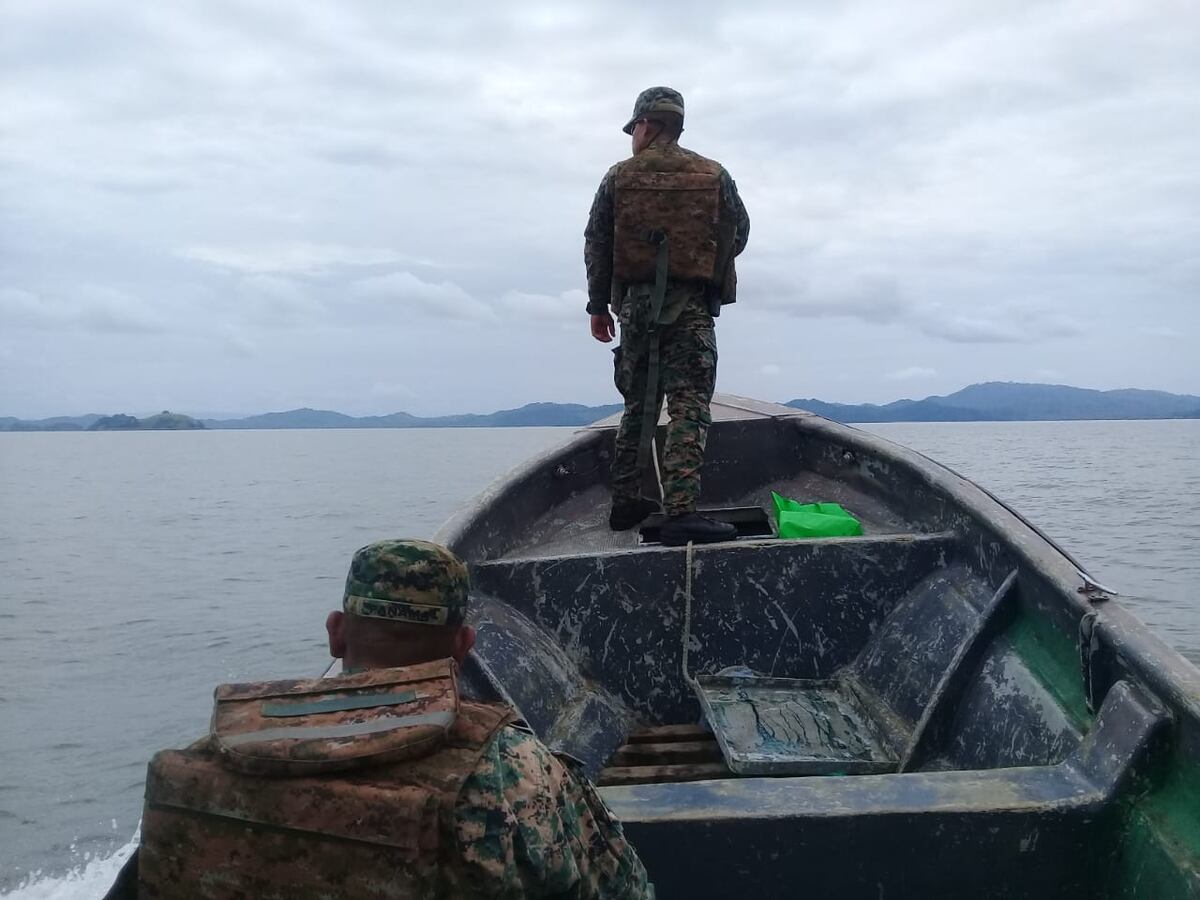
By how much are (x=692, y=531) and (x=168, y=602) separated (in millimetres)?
14690

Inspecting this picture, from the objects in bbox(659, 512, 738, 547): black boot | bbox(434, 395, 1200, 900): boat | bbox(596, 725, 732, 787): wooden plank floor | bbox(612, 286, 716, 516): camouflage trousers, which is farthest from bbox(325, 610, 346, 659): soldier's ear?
bbox(612, 286, 716, 516): camouflage trousers

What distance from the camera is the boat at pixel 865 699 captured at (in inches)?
87.9

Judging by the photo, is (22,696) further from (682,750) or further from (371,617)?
(371,617)

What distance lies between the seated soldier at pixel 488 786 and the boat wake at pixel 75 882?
217 inches

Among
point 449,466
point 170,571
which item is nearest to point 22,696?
point 170,571

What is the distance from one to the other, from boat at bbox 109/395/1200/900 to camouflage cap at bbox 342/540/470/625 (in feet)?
1.86

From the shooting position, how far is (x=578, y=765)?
1.67 metres

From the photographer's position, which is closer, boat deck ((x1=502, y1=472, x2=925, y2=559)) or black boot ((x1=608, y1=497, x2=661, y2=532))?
boat deck ((x1=502, y1=472, x2=925, y2=559))

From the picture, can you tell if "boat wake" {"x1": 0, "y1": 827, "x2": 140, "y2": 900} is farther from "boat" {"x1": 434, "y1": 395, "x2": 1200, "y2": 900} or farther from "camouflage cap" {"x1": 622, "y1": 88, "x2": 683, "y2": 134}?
"camouflage cap" {"x1": 622, "y1": 88, "x2": 683, "y2": 134}

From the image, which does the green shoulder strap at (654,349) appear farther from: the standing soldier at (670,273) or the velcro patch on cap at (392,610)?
the velcro patch on cap at (392,610)

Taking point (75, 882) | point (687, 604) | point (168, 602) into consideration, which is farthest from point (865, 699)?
point (168, 602)

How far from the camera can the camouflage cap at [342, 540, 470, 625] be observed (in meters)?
1.58

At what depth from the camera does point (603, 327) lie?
488 centimetres

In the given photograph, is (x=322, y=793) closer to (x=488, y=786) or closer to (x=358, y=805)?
(x=358, y=805)
